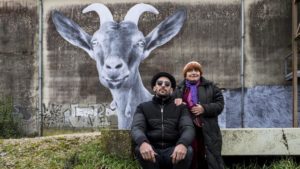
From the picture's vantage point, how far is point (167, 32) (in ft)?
50.7

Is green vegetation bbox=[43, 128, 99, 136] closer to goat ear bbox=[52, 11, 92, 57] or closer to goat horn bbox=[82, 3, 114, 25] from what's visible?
goat ear bbox=[52, 11, 92, 57]

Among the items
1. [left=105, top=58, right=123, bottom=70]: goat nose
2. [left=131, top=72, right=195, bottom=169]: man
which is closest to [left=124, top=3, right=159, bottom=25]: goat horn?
[left=105, top=58, right=123, bottom=70]: goat nose

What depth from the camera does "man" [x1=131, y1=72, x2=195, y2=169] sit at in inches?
181

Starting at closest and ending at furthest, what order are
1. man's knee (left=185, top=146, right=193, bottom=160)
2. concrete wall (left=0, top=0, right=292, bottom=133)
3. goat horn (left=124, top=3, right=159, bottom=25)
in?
man's knee (left=185, top=146, right=193, bottom=160)
concrete wall (left=0, top=0, right=292, bottom=133)
goat horn (left=124, top=3, right=159, bottom=25)

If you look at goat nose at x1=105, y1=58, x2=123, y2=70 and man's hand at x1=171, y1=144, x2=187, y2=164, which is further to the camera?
goat nose at x1=105, y1=58, x2=123, y2=70

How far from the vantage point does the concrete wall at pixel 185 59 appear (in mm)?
14875

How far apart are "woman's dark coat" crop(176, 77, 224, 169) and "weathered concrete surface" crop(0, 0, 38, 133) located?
11471 mm

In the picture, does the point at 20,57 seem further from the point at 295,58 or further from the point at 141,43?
the point at 295,58

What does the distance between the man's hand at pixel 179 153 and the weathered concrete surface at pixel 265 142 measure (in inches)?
58.7

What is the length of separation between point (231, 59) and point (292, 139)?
30.6ft

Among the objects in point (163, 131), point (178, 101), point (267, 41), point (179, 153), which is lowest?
point (179, 153)

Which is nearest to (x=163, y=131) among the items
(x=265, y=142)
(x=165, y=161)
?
(x=165, y=161)

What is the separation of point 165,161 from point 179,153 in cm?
23

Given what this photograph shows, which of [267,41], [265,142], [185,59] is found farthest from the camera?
[185,59]
